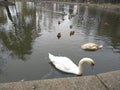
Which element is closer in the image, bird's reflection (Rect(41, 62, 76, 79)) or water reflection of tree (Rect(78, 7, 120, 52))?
bird's reflection (Rect(41, 62, 76, 79))

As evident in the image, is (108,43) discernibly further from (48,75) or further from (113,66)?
(48,75)

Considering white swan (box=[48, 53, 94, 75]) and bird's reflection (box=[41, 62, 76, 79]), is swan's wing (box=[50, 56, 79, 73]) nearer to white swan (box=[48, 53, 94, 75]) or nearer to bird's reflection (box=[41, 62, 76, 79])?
white swan (box=[48, 53, 94, 75])

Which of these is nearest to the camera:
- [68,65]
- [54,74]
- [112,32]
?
[54,74]

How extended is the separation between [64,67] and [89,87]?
3879 millimetres

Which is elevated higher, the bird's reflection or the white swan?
the white swan

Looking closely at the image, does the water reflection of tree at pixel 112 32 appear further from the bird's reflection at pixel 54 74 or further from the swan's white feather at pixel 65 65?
the bird's reflection at pixel 54 74

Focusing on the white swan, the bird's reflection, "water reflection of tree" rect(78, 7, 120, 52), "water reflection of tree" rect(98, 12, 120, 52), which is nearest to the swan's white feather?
the white swan

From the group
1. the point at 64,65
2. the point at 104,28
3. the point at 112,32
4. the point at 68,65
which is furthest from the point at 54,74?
the point at 104,28

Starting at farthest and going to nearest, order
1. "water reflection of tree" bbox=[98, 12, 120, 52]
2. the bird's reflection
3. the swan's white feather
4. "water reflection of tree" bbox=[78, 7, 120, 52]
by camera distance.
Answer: "water reflection of tree" bbox=[78, 7, 120, 52], "water reflection of tree" bbox=[98, 12, 120, 52], the swan's white feather, the bird's reflection

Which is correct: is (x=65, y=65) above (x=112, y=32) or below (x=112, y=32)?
above

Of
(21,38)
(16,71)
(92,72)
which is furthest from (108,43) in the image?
(16,71)

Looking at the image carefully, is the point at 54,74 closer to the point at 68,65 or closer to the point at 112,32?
the point at 68,65

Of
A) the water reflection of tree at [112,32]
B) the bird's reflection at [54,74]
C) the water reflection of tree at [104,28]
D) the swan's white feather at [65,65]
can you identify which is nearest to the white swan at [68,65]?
the swan's white feather at [65,65]

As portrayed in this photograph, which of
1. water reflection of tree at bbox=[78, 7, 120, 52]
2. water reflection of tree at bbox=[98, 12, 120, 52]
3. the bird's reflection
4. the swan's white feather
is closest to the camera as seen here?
the bird's reflection
